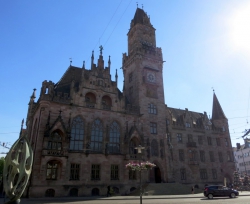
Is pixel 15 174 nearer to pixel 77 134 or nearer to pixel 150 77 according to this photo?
pixel 77 134

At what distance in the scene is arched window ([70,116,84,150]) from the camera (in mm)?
29609

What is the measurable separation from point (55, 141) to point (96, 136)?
19.7 feet

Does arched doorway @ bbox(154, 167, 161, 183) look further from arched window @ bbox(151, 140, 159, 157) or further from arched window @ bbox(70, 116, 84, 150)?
arched window @ bbox(70, 116, 84, 150)

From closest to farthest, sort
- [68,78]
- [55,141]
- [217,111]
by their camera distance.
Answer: [55,141]
[68,78]
[217,111]

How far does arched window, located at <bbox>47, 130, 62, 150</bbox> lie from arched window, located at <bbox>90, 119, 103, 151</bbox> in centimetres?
464

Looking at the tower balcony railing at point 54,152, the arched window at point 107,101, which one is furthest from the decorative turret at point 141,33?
the tower balcony railing at point 54,152

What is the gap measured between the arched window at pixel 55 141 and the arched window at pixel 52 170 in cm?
183

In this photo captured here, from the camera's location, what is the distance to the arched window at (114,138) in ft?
106

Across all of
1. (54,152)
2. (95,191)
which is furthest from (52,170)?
(95,191)

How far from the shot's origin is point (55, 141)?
91.8ft

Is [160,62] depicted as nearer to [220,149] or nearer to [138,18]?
[138,18]

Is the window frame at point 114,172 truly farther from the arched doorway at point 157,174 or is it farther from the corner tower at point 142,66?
the corner tower at point 142,66

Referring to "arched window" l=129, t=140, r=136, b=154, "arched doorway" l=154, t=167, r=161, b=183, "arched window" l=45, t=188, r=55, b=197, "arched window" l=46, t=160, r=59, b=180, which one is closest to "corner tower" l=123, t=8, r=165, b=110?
"arched window" l=129, t=140, r=136, b=154

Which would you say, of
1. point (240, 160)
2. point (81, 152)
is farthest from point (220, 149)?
point (240, 160)
